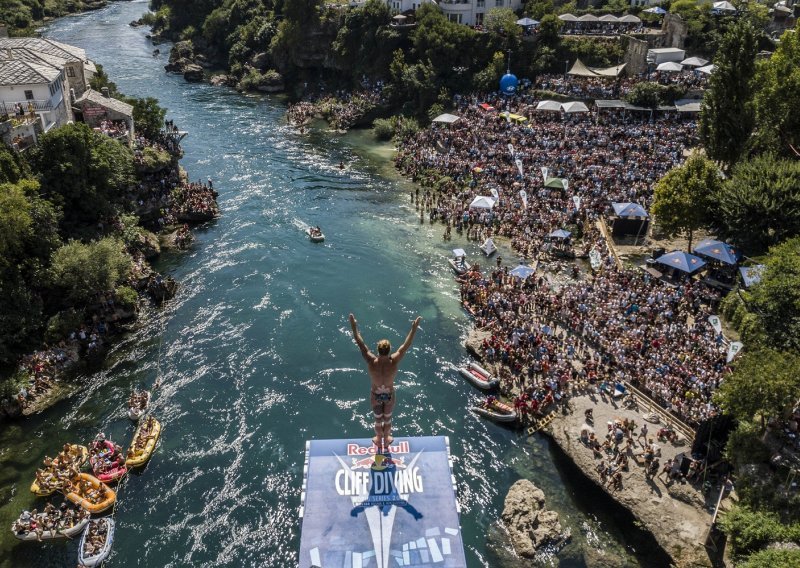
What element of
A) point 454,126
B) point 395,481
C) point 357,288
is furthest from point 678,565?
point 454,126

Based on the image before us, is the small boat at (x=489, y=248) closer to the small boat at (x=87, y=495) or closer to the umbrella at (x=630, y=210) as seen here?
the umbrella at (x=630, y=210)

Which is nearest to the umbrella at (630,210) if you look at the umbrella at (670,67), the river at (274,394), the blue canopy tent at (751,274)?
the blue canopy tent at (751,274)

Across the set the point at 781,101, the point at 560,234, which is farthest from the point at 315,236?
the point at 781,101

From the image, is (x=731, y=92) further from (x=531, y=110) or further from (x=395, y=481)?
(x=395, y=481)

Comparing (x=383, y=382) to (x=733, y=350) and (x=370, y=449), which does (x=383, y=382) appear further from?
(x=733, y=350)

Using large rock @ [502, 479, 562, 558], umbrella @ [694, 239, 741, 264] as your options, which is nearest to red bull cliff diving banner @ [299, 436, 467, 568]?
large rock @ [502, 479, 562, 558]
